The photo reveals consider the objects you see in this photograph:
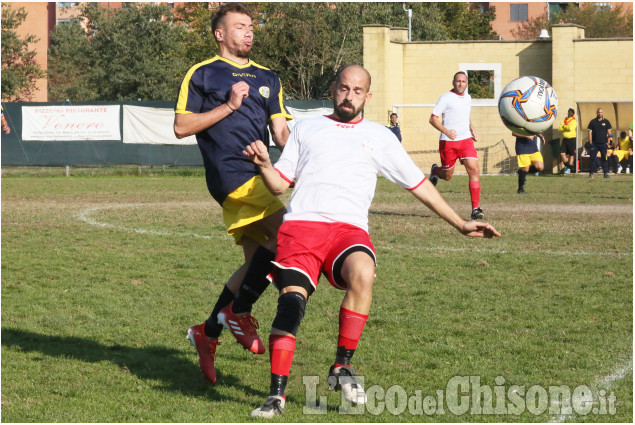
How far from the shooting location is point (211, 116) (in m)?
5.38

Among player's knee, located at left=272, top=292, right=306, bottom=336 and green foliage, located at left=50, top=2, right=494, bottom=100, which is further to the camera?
green foliage, located at left=50, top=2, right=494, bottom=100

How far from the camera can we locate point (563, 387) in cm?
516

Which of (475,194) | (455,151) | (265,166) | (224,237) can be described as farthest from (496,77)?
(265,166)

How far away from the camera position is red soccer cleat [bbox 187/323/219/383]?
5449mm

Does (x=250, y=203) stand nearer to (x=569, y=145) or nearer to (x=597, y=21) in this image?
(x=569, y=145)

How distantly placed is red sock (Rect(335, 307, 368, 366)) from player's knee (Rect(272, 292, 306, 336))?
26 centimetres

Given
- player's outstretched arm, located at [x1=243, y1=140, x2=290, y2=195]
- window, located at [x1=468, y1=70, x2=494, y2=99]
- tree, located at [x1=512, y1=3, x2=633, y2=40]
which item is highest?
tree, located at [x1=512, y1=3, x2=633, y2=40]

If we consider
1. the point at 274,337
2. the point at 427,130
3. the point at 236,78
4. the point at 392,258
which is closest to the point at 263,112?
the point at 236,78

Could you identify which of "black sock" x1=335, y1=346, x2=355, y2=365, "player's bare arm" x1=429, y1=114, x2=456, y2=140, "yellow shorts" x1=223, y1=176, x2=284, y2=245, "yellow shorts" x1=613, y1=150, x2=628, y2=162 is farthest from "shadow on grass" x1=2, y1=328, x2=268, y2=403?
"yellow shorts" x1=613, y1=150, x2=628, y2=162

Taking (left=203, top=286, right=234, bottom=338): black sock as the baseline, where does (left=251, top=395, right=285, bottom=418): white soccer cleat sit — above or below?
below

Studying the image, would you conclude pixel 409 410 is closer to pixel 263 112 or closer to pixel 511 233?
pixel 263 112

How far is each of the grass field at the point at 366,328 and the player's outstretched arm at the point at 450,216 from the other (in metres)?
0.87

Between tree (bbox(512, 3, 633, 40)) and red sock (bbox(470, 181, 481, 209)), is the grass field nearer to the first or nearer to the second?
red sock (bbox(470, 181, 481, 209))

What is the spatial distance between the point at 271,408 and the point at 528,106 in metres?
9.12
